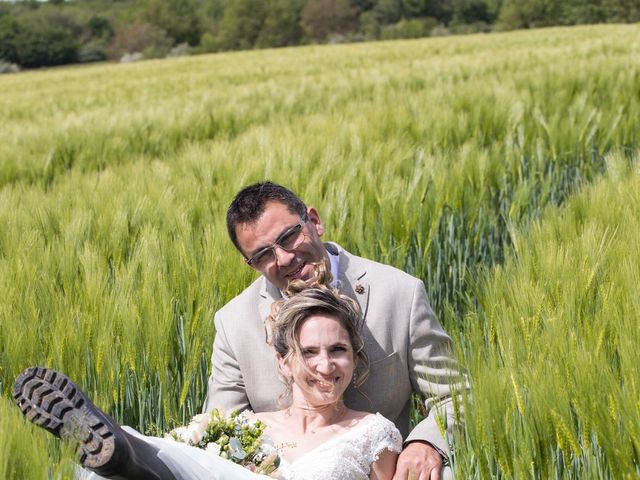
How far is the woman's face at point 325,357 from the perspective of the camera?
166cm

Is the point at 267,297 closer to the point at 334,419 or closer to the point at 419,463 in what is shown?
the point at 334,419

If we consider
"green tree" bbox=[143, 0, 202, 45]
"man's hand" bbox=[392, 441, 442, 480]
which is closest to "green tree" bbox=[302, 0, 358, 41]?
"green tree" bbox=[143, 0, 202, 45]

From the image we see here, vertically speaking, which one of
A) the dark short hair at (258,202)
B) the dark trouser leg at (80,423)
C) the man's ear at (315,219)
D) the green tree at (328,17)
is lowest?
the green tree at (328,17)

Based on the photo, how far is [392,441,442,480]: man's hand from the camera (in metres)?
1.67

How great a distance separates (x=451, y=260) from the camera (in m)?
2.82

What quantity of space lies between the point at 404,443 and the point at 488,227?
1.43m

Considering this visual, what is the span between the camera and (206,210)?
2557 millimetres

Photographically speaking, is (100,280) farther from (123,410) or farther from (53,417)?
(53,417)

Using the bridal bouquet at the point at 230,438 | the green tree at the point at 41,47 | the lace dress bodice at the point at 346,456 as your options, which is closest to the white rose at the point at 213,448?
the bridal bouquet at the point at 230,438

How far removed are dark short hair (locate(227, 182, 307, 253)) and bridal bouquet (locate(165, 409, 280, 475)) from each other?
455 mm

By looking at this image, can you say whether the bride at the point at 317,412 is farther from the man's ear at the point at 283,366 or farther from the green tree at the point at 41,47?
the green tree at the point at 41,47

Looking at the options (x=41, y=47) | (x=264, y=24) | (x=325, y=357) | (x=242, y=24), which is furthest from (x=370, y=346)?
(x=242, y=24)

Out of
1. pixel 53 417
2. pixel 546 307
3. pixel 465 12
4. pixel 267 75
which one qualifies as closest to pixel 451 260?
pixel 546 307

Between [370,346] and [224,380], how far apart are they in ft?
1.11
